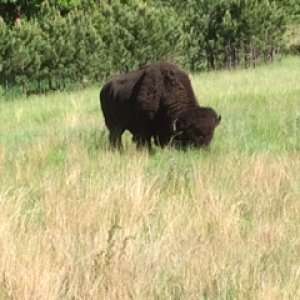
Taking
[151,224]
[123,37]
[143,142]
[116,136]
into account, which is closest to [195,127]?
[143,142]

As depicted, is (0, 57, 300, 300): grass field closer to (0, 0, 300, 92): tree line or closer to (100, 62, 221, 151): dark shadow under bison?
(100, 62, 221, 151): dark shadow under bison

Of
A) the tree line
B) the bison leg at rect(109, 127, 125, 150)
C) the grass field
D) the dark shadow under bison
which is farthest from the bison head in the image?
the tree line

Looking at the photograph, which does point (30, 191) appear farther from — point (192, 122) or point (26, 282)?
point (192, 122)

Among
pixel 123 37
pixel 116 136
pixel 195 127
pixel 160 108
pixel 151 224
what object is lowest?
pixel 123 37

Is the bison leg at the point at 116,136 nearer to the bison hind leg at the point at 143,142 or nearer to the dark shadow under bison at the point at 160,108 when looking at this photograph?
the dark shadow under bison at the point at 160,108

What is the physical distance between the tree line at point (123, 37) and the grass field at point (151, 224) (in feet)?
64.3

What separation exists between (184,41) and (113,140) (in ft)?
83.1

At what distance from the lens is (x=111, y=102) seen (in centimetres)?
1191

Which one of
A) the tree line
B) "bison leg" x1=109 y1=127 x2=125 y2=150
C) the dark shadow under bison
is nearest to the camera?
the dark shadow under bison

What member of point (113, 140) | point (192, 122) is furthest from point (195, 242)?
point (113, 140)

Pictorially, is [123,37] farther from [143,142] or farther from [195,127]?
[195,127]

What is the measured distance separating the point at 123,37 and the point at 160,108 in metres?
22.2

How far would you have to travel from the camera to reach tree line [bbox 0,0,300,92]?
28.8 metres

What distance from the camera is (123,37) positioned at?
3278 cm
